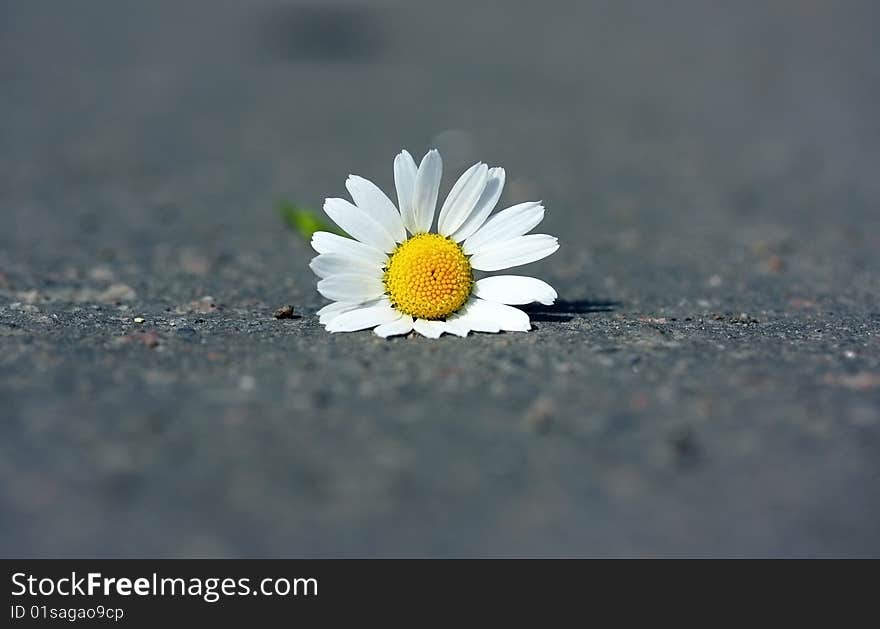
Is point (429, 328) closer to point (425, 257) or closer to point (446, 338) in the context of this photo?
point (446, 338)

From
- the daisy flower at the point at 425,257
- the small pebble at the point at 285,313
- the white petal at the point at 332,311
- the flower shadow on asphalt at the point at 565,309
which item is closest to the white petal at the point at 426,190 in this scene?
the daisy flower at the point at 425,257

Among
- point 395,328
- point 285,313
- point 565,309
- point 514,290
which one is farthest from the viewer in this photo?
point 565,309

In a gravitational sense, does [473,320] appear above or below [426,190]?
below

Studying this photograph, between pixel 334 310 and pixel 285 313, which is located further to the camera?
pixel 285 313

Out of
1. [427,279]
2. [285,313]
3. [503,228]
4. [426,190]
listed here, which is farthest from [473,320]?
[285,313]

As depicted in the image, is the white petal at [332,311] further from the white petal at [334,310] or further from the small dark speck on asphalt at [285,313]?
the small dark speck on asphalt at [285,313]

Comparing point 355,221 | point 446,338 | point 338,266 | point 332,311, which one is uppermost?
point 355,221
